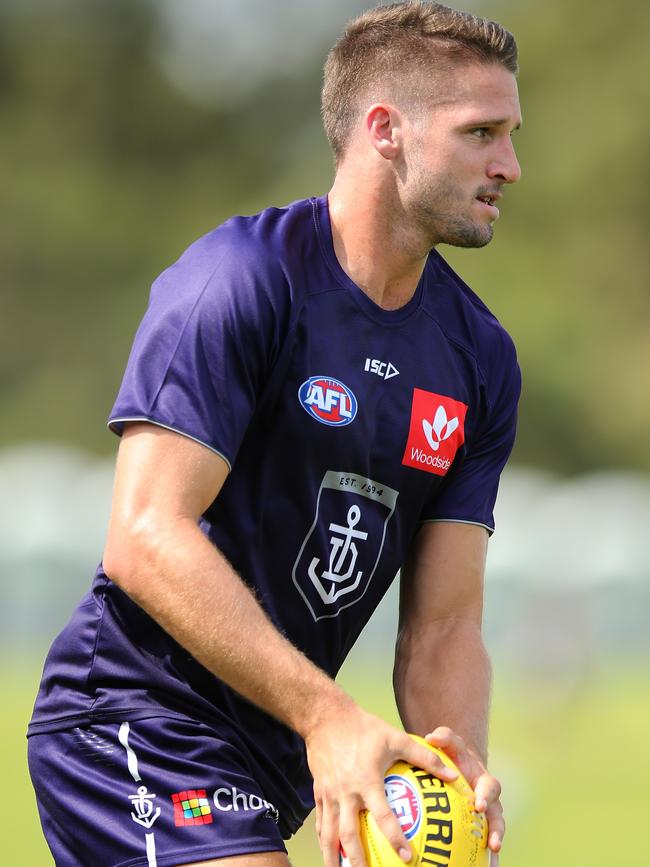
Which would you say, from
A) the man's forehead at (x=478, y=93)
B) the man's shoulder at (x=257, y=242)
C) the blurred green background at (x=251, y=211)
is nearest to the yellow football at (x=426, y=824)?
the man's shoulder at (x=257, y=242)

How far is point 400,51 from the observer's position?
4562 mm

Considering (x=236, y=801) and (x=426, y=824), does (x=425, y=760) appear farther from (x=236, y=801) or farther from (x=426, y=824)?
(x=236, y=801)

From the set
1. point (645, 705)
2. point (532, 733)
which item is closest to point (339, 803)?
point (532, 733)

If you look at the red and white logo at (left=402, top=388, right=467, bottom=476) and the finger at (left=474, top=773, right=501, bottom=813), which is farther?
the red and white logo at (left=402, top=388, right=467, bottom=476)

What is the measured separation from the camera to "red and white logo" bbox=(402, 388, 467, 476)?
4.51m

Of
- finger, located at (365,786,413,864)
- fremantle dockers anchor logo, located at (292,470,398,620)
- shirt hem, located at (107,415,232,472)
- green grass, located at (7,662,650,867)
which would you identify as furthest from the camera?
green grass, located at (7,662,650,867)

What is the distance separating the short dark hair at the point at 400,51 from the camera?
4477 millimetres

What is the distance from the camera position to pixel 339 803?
370 centimetres

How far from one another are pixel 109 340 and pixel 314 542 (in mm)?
31146

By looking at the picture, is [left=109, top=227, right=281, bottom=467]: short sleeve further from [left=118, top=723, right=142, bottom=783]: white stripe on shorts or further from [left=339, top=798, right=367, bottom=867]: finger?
Answer: [left=339, top=798, right=367, bottom=867]: finger

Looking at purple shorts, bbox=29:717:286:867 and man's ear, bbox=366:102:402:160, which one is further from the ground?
man's ear, bbox=366:102:402:160

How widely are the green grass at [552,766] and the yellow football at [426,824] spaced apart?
4380 mm

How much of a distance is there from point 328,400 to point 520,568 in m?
16.1

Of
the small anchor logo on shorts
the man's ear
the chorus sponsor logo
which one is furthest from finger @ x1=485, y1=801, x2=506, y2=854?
the man's ear
